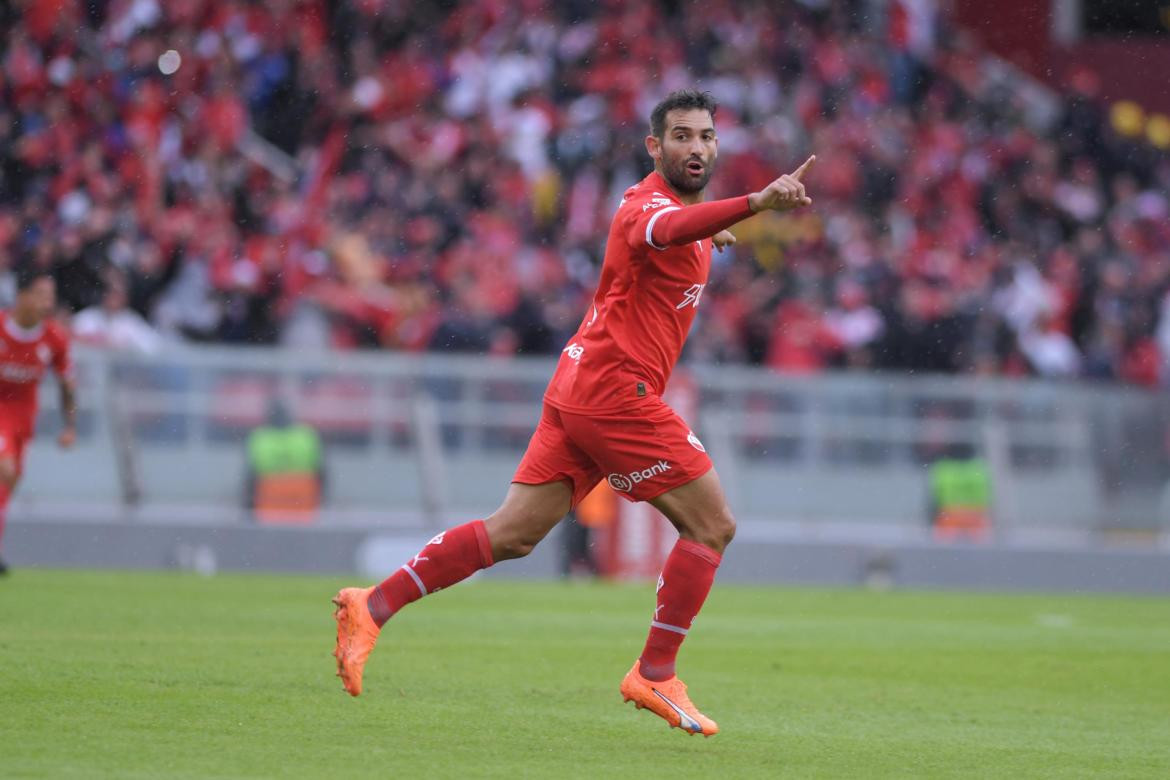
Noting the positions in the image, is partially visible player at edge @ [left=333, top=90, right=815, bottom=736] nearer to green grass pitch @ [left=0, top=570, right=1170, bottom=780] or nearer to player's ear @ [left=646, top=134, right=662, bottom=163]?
player's ear @ [left=646, top=134, right=662, bottom=163]

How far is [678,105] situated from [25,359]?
8222 mm

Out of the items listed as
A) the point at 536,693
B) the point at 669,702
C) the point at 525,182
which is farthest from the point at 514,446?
the point at 669,702

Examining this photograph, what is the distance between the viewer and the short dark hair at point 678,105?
22.7 ft

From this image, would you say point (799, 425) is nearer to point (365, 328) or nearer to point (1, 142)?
point (365, 328)

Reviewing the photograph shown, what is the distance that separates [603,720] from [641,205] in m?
2.08

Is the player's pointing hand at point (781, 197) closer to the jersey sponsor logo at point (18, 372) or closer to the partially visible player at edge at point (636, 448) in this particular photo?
the partially visible player at edge at point (636, 448)

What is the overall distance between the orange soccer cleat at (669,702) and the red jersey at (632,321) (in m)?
1.03

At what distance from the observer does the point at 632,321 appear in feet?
22.7

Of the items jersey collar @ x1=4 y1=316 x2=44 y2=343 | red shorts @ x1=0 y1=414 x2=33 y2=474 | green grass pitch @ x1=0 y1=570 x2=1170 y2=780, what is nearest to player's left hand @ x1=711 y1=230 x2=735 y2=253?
green grass pitch @ x1=0 y1=570 x2=1170 y2=780

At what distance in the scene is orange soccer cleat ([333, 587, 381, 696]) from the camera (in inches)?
267

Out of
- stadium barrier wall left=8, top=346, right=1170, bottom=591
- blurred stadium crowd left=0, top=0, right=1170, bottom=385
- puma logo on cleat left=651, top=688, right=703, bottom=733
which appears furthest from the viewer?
blurred stadium crowd left=0, top=0, right=1170, bottom=385

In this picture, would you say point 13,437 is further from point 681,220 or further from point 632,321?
point 681,220

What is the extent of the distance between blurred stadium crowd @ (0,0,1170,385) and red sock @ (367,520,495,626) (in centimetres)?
1049

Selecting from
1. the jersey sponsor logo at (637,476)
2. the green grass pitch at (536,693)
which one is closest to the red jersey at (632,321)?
the jersey sponsor logo at (637,476)
